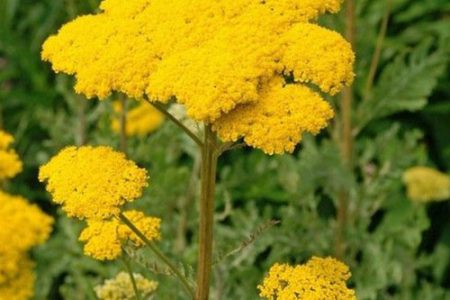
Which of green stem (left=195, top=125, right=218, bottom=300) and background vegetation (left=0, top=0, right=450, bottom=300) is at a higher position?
background vegetation (left=0, top=0, right=450, bottom=300)

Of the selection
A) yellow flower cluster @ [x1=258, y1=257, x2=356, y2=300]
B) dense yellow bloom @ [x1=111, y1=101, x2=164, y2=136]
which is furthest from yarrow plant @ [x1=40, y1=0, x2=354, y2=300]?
dense yellow bloom @ [x1=111, y1=101, x2=164, y2=136]

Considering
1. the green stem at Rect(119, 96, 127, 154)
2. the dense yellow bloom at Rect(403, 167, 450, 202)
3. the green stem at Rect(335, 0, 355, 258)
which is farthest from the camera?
the dense yellow bloom at Rect(403, 167, 450, 202)

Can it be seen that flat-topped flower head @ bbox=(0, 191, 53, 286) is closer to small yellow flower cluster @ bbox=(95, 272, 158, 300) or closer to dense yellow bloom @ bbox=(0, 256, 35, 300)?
dense yellow bloom @ bbox=(0, 256, 35, 300)

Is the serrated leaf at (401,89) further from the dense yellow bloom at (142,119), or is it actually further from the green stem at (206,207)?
the green stem at (206,207)

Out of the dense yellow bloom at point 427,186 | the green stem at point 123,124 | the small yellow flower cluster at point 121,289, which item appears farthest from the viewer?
the dense yellow bloom at point 427,186

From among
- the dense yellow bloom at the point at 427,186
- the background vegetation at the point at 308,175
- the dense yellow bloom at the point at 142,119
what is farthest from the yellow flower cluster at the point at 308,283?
the dense yellow bloom at the point at 142,119

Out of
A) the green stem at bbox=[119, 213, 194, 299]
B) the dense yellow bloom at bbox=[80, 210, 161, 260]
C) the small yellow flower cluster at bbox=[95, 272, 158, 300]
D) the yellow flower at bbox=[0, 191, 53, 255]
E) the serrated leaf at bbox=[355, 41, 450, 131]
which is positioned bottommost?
the green stem at bbox=[119, 213, 194, 299]

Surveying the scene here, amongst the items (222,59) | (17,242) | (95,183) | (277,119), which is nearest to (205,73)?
(222,59)
